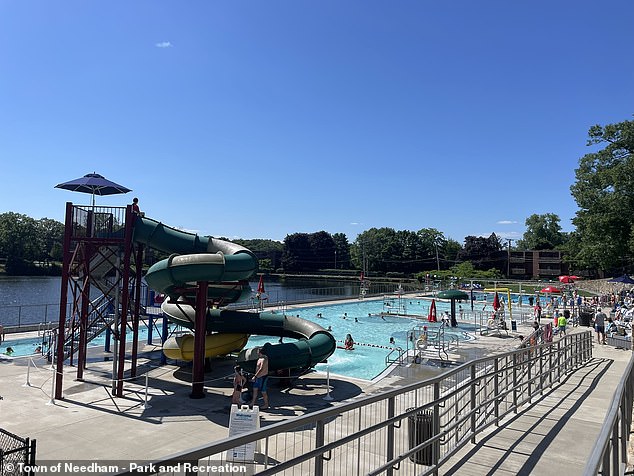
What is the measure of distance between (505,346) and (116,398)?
17.4m

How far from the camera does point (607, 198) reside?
4181 centimetres

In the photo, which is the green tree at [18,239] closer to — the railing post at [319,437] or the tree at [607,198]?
the tree at [607,198]

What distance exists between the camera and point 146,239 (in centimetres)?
1324

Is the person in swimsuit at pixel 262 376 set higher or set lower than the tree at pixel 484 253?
lower

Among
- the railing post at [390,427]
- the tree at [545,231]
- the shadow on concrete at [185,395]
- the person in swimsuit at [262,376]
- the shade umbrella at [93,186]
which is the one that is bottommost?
the shadow on concrete at [185,395]

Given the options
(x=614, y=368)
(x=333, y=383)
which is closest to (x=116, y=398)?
(x=333, y=383)

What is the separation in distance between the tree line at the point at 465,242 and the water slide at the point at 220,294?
36.3 m

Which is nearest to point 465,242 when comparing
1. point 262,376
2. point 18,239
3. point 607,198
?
point 607,198

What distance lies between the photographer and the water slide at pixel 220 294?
12.1 meters

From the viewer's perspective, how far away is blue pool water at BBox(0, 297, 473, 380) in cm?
1858

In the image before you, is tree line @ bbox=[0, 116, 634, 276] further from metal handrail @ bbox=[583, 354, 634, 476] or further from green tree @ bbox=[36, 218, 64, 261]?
metal handrail @ bbox=[583, 354, 634, 476]

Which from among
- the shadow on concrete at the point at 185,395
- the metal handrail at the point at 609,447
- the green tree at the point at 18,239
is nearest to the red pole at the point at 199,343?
the shadow on concrete at the point at 185,395

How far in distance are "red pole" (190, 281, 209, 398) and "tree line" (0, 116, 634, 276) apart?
39535 mm

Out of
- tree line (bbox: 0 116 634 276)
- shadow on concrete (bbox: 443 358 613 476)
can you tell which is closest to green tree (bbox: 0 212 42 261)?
tree line (bbox: 0 116 634 276)
